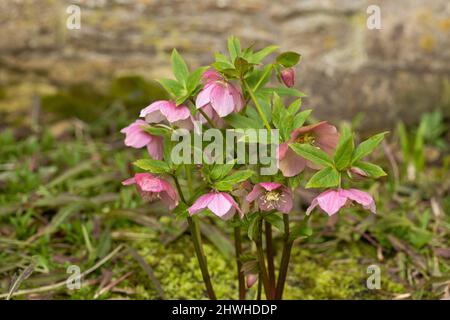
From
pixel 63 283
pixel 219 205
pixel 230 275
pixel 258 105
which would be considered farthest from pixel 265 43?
pixel 219 205

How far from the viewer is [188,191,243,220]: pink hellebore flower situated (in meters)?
1.10

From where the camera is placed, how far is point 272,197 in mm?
1123

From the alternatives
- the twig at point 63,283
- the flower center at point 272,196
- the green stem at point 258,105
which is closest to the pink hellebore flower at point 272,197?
the flower center at point 272,196

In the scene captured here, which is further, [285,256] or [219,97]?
[285,256]

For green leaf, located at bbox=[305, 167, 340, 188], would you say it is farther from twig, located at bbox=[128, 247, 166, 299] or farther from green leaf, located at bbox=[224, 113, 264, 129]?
twig, located at bbox=[128, 247, 166, 299]

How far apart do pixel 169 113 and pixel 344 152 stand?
310 mm

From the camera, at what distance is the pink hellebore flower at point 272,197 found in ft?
3.70

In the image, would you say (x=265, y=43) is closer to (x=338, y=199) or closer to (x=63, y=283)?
(x=63, y=283)

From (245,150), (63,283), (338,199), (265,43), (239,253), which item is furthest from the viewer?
(265,43)

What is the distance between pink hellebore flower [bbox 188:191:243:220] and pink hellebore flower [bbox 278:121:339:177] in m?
0.10

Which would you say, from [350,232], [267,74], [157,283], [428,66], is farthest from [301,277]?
[428,66]

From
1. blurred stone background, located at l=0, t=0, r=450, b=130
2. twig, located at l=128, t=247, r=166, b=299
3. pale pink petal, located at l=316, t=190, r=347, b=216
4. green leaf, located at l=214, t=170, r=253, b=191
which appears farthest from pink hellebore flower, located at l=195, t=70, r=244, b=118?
blurred stone background, located at l=0, t=0, r=450, b=130

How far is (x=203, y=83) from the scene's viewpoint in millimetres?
1211
